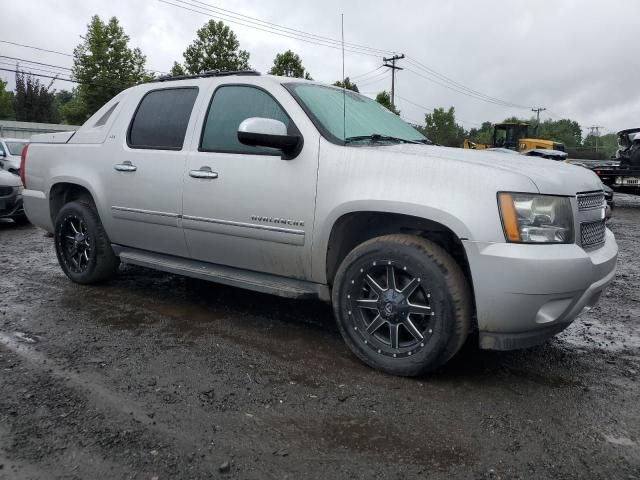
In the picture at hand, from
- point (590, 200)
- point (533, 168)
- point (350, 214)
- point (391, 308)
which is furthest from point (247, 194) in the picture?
point (590, 200)

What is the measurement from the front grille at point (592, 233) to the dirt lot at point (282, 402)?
82cm

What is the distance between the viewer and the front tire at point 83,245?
484 centimetres

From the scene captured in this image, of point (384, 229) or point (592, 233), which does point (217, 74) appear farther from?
point (592, 233)

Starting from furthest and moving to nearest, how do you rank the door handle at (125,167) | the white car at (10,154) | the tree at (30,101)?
the tree at (30,101), the white car at (10,154), the door handle at (125,167)

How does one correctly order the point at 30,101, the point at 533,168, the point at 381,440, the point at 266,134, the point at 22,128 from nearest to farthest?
1. the point at 381,440
2. the point at 533,168
3. the point at 266,134
4. the point at 22,128
5. the point at 30,101

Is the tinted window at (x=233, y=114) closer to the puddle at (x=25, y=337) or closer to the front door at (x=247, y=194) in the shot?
the front door at (x=247, y=194)

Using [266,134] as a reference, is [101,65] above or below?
above

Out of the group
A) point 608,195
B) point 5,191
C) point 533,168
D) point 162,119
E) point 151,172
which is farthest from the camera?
point 5,191

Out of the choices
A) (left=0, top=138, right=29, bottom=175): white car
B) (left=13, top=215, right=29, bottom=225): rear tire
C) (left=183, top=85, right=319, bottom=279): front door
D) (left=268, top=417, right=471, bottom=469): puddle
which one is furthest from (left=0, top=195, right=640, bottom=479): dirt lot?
(left=0, top=138, right=29, bottom=175): white car

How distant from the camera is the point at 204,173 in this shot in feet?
12.7

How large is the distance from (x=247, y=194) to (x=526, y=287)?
1873 millimetres

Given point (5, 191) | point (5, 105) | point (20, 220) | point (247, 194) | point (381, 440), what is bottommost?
point (381, 440)

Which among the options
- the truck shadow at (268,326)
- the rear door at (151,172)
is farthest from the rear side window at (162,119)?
the truck shadow at (268,326)

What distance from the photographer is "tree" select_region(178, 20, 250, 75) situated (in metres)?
33.0
